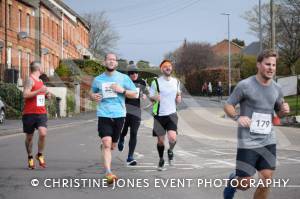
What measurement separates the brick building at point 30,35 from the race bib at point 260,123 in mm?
21519

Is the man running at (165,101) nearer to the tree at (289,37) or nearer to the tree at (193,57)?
the tree at (289,37)

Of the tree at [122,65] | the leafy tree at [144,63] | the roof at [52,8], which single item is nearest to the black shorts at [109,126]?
the tree at [122,65]

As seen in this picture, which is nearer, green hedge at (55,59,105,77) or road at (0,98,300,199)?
road at (0,98,300,199)

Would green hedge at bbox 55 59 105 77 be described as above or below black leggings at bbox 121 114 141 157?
above

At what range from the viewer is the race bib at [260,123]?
621cm

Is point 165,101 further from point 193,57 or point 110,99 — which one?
A: point 193,57

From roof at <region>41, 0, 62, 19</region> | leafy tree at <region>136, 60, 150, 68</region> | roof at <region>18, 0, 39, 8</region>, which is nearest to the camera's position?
leafy tree at <region>136, 60, 150, 68</region>

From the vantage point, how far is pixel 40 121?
34.1ft

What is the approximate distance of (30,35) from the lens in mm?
32719

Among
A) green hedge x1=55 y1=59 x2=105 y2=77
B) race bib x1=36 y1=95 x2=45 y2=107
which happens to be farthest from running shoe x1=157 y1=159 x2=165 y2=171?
green hedge x1=55 y1=59 x2=105 y2=77

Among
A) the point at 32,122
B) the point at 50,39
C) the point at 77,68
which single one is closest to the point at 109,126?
the point at 32,122

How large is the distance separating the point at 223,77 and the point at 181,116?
108 feet

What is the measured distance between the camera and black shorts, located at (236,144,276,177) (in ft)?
20.4

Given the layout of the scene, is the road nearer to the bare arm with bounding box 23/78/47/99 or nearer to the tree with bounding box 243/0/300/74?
→ the bare arm with bounding box 23/78/47/99
